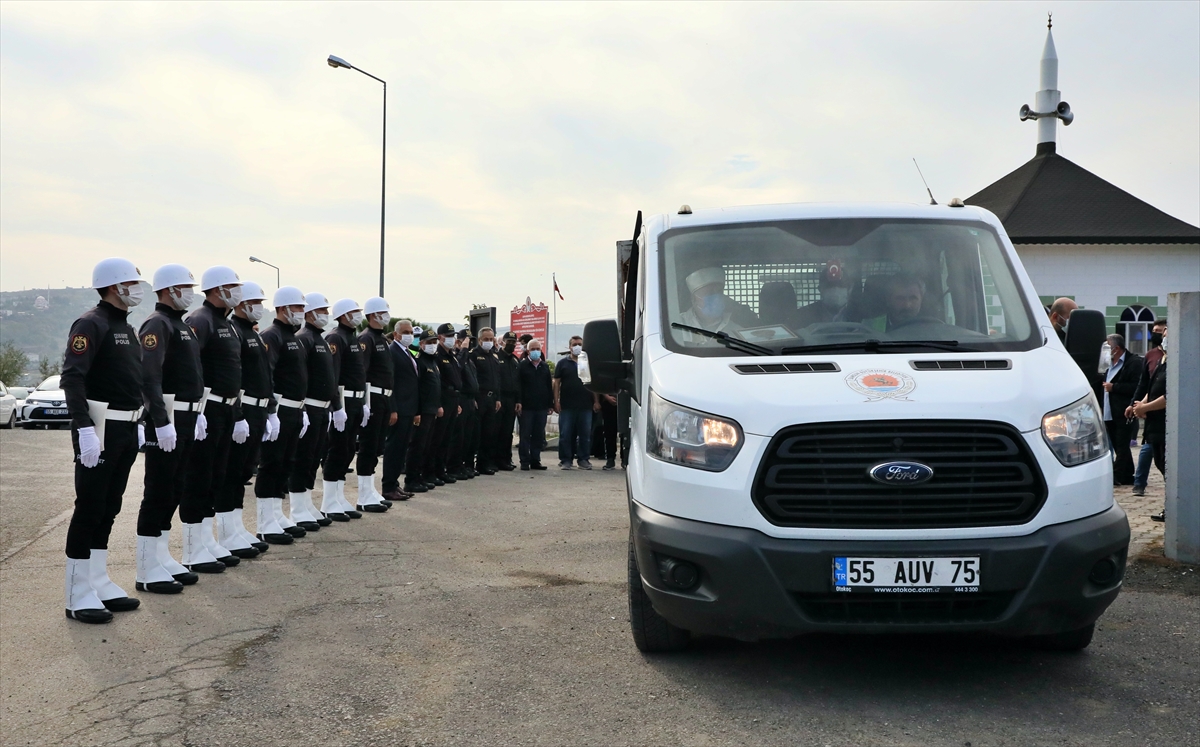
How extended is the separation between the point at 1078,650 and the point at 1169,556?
2886 mm

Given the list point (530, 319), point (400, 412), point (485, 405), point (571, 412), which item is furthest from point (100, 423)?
point (530, 319)

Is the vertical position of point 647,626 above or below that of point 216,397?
below

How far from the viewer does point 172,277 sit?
26.0 feet

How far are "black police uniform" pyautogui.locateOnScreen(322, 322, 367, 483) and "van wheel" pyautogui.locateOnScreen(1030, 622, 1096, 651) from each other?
7.75 m

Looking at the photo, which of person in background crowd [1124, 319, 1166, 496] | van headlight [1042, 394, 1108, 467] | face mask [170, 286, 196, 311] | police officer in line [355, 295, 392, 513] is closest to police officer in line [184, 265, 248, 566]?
face mask [170, 286, 196, 311]

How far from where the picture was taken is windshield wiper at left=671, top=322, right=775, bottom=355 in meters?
5.36

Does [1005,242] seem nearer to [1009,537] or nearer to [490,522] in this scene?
[1009,537]

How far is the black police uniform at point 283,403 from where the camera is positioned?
10031mm

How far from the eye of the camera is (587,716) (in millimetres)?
4723

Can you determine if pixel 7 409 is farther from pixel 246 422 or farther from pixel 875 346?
pixel 875 346

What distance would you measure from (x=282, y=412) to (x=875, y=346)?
6389 millimetres

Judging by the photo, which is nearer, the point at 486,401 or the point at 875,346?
the point at 875,346

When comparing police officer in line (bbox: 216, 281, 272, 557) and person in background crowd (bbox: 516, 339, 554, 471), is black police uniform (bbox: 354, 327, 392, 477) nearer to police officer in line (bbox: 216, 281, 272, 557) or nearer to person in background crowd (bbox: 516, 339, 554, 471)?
police officer in line (bbox: 216, 281, 272, 557)

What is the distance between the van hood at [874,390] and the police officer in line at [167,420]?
4031 millimetres
